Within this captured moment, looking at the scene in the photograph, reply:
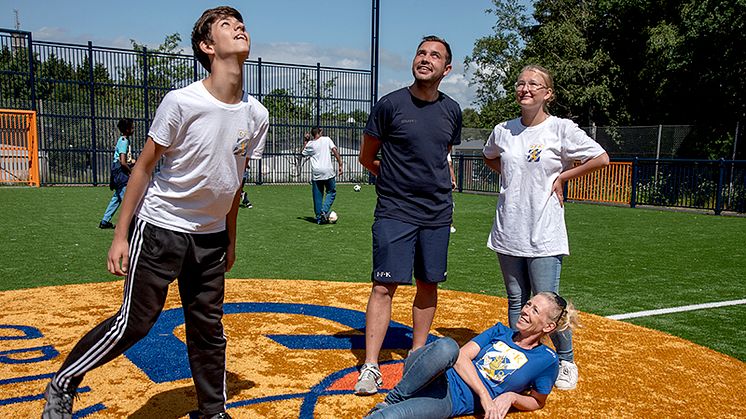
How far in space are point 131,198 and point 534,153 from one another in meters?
2.60

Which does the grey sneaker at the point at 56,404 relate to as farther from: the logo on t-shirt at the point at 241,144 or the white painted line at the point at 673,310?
the white painted line at the point at 673,310

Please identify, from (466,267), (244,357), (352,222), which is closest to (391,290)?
(244,357)

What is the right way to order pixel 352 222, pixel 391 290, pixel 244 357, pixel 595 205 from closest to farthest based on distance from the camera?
pixel 391 290, pixel 244 357, pixel 352 222, pixel 595 205

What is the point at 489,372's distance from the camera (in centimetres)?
373

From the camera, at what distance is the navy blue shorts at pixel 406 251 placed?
418cm

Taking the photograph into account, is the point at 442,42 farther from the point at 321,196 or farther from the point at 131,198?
the point at 321,196

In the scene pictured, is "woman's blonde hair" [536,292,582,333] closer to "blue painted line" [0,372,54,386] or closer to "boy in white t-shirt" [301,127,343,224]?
"blue painted line" [0,372,54,386]

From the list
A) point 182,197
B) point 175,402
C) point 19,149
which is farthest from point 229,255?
point 19,149

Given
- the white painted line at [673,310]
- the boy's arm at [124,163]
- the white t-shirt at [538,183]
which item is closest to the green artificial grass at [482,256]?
the white painted line at [673,310]

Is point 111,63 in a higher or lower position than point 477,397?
higher

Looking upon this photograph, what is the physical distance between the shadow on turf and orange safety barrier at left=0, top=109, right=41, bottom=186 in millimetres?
23397

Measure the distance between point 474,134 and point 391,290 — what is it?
117 feet

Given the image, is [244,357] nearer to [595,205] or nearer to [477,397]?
[477,397]

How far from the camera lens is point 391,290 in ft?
14.0
